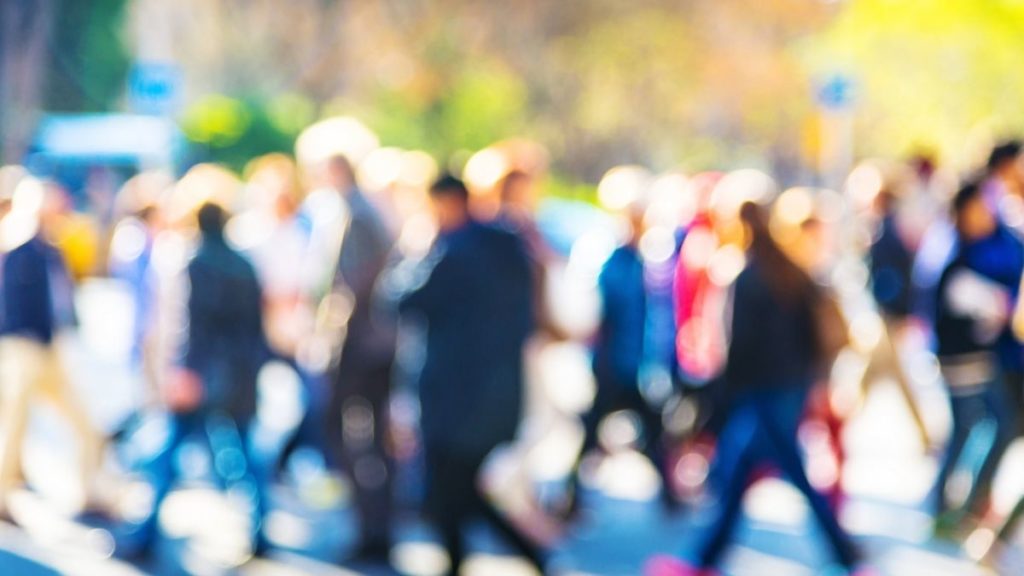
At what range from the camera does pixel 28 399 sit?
28.5 ft

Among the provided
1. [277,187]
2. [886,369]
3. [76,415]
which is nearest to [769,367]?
[886,369]

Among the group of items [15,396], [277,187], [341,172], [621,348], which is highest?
[341,172]

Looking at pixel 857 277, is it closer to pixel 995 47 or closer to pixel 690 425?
pixel 690 425

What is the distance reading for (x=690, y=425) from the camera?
8.73 m

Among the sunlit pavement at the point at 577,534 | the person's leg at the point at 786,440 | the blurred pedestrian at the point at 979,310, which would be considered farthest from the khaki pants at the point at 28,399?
the blurred pedestrian at the point at 979,310

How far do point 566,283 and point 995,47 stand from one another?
52.7 ft

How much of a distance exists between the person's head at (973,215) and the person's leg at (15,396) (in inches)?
180

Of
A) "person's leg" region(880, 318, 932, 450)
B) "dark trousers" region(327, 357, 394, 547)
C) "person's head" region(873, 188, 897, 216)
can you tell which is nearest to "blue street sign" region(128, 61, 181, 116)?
"person's head" region(873, 188, 897, 216)

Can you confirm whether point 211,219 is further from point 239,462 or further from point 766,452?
point 766,452

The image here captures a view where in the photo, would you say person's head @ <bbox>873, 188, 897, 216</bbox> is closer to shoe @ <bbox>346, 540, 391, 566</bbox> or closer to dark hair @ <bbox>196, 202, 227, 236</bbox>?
shoe @ <bbox>346, 540, 391, 566</bbox>

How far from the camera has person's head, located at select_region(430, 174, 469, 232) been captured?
6527 millimetres

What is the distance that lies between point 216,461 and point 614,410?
2136mm

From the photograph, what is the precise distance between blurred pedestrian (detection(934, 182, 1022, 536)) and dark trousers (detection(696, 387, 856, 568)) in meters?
1.60

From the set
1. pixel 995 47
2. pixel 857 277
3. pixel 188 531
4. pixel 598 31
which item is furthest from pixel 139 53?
pixel 188 531
